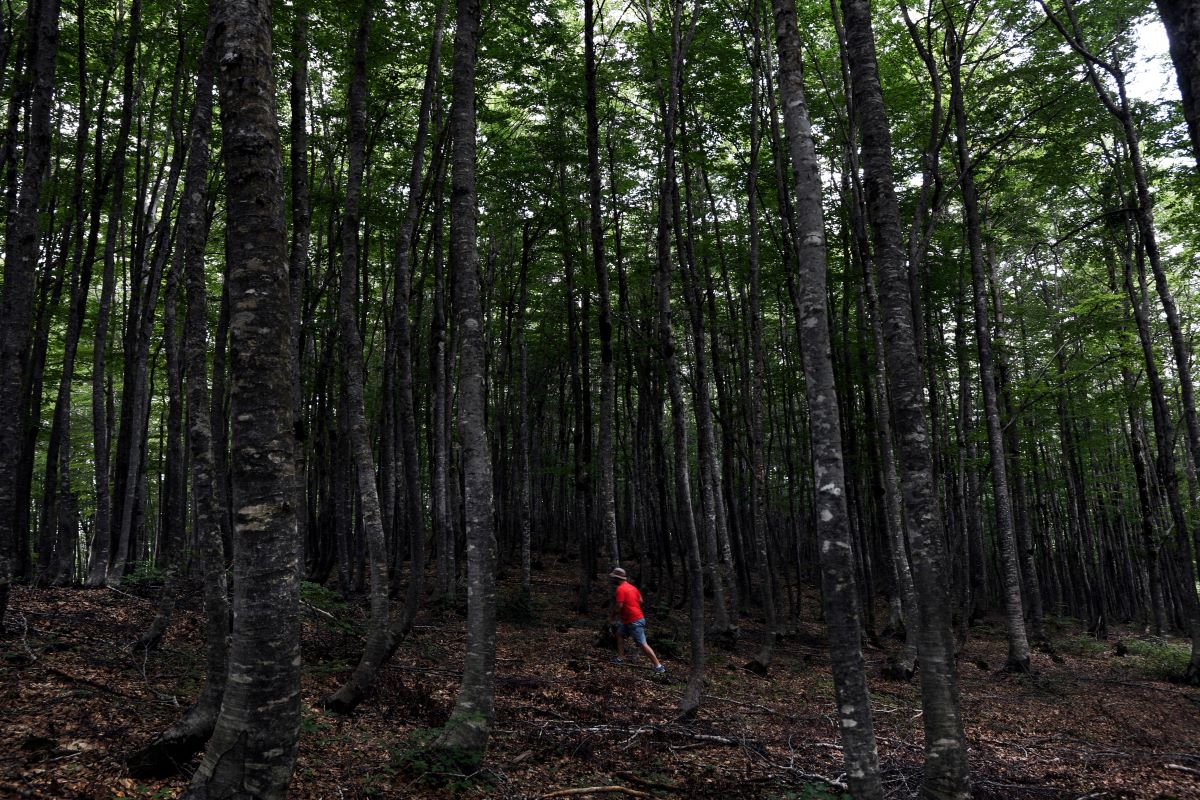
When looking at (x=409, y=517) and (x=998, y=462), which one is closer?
(x=409, y=517)

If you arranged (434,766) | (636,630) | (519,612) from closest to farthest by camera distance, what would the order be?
1. (434,766)
2. (636,630)
3. (519,612)

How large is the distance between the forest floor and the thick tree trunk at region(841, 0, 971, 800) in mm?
1179

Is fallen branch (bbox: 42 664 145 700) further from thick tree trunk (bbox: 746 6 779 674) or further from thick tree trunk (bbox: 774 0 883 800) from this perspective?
thick tree trunk (bbox: 746 6 779 674)

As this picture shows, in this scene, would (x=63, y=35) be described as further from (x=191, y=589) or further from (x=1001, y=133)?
(x=1001, y=133)

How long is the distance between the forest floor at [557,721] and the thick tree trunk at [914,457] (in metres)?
1.18

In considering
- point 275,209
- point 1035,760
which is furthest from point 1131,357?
point 275,209

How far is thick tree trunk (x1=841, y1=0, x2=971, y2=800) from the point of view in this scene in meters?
4.95

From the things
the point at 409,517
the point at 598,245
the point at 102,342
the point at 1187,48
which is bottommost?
the point at 409,517

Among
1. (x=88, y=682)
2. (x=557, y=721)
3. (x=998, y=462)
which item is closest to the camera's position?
(x=88, y=682)

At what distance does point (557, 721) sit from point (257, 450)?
18.6ft

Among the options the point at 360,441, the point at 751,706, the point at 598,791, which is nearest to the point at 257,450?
the point at 598,791

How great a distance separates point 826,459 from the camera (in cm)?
523

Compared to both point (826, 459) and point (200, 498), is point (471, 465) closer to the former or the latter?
point (200, 498)

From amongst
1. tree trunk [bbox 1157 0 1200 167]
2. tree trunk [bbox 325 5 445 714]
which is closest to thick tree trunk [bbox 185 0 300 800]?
tree trunk [bbox 325 5 445 714]
